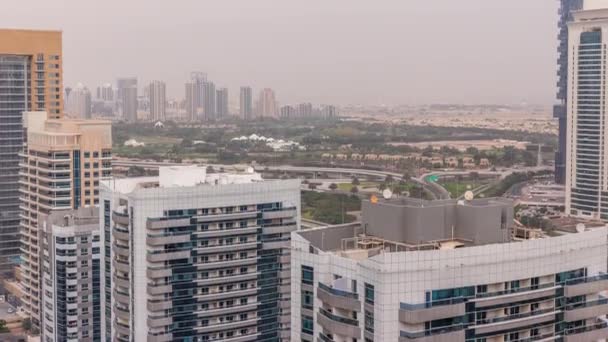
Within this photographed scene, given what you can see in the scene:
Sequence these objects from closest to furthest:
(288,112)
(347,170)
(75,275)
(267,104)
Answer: (75,275) → (347,170) → (288,112) → (267,104)

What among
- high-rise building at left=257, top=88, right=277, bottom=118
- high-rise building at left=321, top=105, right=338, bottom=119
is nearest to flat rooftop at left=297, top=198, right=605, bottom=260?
high-rise building at left=321, top=105, right=338, bottom=119

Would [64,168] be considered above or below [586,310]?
above

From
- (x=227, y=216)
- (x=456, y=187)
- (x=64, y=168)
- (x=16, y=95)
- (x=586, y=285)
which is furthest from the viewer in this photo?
(x=16, y=95)

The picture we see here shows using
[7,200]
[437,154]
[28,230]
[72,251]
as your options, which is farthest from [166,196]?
[437,154]

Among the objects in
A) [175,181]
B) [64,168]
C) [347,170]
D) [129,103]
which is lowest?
[347,170]

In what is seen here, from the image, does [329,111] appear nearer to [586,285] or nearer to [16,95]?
[16,95]

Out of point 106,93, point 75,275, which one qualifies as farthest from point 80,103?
point 75,275

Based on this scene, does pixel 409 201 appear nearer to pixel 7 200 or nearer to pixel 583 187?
pixel 7 200
